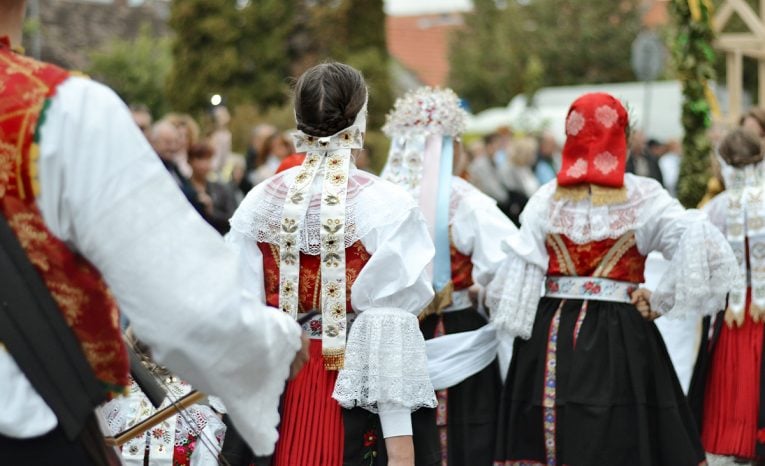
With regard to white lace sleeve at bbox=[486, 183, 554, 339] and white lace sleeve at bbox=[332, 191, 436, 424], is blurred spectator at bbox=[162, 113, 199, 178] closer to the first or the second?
white lace sleeve at bbox=[486, 183, 554, 339]

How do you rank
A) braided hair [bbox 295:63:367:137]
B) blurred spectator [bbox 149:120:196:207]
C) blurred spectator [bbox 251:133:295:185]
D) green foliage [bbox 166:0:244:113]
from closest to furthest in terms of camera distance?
braided hair [bbox 295:63:367:137], blurred spectator [bbox 149:120:196:207], blurred spectator [bbox 251:133:295:185], green foliage [bbox 166:0:244:113]

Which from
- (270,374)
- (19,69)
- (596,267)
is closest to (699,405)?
(596,267)

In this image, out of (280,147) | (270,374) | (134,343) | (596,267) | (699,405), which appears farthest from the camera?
(280,147)

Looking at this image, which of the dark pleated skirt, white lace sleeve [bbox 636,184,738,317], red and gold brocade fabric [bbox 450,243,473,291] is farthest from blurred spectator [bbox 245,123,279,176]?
white lace sleeve [bbox 636,184,738,317]

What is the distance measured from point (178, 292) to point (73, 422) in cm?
27

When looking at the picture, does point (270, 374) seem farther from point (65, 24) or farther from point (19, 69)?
point (65, 24)

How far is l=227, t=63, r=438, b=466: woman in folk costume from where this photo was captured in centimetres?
318

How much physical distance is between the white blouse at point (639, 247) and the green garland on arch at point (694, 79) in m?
5.05

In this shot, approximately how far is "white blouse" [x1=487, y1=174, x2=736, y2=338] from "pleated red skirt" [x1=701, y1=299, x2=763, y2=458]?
1.29 meters

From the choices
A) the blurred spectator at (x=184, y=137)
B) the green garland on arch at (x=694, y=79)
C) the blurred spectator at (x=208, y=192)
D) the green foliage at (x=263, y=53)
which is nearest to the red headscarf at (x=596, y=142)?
the blurred spectator at (x=208, y=192)

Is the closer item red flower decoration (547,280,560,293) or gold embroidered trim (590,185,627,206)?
gold embroidered trim (590,185,627,206)

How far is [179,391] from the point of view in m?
3.55

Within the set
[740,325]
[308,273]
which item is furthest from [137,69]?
[308,273]

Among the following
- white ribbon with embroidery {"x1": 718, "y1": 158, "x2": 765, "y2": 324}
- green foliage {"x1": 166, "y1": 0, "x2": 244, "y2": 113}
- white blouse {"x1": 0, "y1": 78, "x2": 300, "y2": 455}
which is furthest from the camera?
green foliage {"x1": 166, "y1": 0, "x2": 244, "y2": 113}
